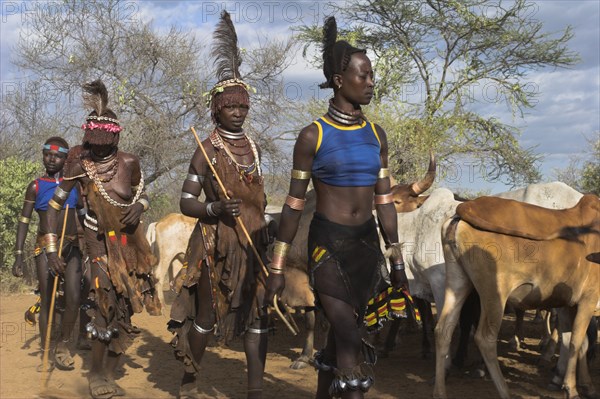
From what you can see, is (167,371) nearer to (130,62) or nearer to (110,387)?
(110,387)

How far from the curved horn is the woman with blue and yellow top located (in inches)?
145

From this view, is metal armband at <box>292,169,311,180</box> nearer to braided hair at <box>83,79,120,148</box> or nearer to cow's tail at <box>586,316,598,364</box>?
braided hair at <box>83,79,120,148</box>

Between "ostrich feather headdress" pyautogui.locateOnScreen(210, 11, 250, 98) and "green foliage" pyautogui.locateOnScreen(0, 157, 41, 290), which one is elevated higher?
"ostrich feather headdress" pyautogui.locateOnScreen(210, 11, 250, 98)

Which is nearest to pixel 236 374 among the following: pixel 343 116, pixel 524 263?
pixel 524 263

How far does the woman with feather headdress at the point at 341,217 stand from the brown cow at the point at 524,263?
7.37 feet

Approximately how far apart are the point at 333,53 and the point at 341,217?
1008mm

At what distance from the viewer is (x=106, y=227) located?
6645 mm

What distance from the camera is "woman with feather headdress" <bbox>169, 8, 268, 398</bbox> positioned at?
5918mm

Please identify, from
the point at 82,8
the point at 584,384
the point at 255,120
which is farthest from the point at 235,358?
the point at 82,8

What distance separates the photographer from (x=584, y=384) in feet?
22.9

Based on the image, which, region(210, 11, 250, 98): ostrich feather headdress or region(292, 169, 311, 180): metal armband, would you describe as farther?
region(210, 11, 250, 98): ostrich feather headdress

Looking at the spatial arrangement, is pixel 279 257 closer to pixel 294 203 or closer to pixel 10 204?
pixel 294 203

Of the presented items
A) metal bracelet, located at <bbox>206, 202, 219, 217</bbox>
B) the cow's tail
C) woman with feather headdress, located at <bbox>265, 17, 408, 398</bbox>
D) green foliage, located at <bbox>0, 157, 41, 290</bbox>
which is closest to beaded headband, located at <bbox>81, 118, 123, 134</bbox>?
metal bracelet, located at <bbox>206, 202, 219, 217</bbox>

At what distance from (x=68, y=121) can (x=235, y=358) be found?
12326mm
